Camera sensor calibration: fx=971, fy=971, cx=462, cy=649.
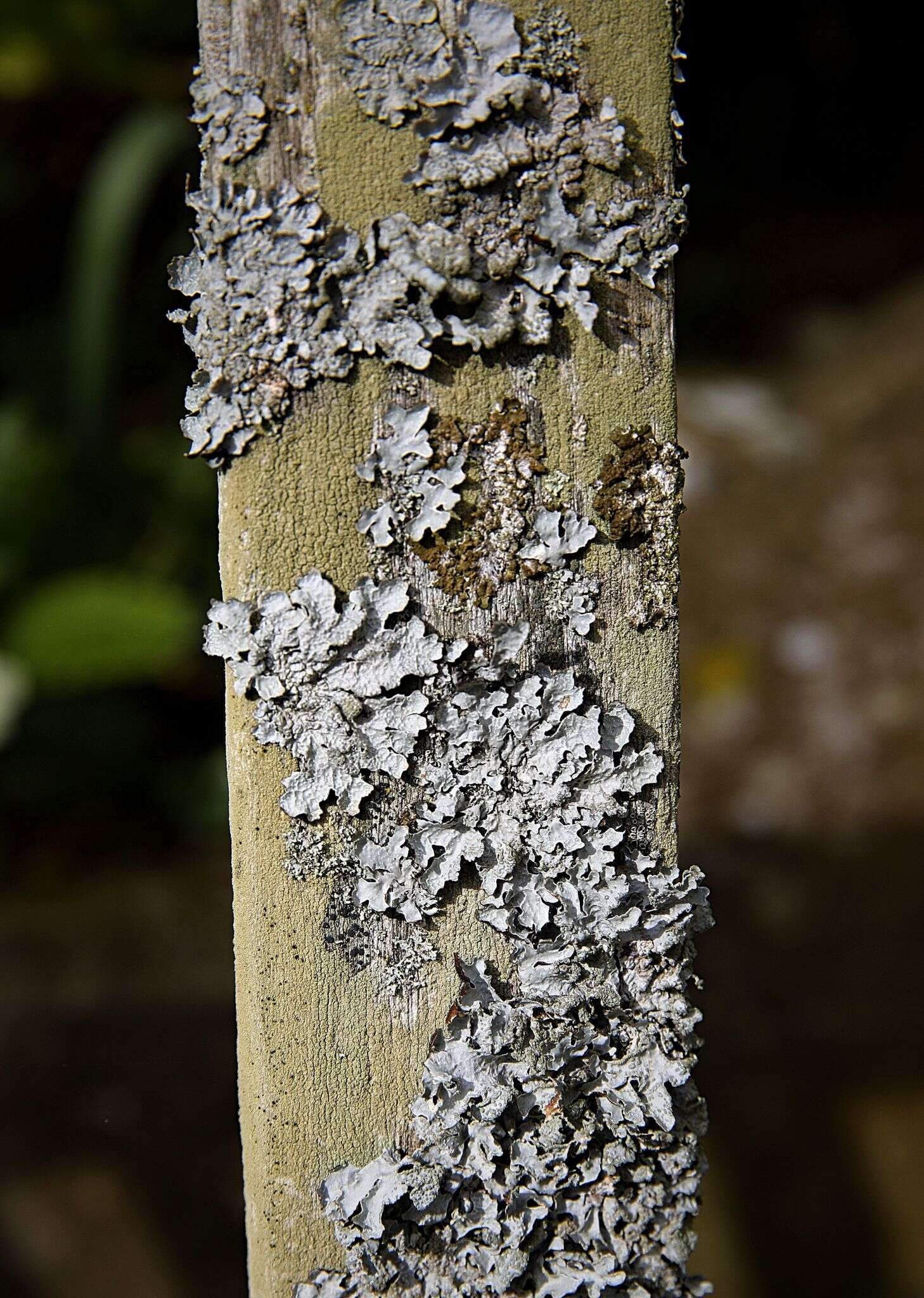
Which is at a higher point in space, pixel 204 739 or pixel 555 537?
pixel 555 537

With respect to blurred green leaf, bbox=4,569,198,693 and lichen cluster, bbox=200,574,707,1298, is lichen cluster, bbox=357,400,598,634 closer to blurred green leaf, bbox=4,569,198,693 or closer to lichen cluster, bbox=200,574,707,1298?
lichen cluster, bbox=200,574,707,1298

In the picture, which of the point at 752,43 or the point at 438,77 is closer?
the point at 438,77

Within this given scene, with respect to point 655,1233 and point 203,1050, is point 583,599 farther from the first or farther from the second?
point 203,1050

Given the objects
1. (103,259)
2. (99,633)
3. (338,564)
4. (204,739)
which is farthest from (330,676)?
(103,259)

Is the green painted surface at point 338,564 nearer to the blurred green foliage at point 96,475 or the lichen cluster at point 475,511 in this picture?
the lichen cluster at point 475,511

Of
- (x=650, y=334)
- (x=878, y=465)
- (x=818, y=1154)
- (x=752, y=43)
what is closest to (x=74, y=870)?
(x=818, y=1154)

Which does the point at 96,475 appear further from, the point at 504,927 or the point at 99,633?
the point at 504,927
